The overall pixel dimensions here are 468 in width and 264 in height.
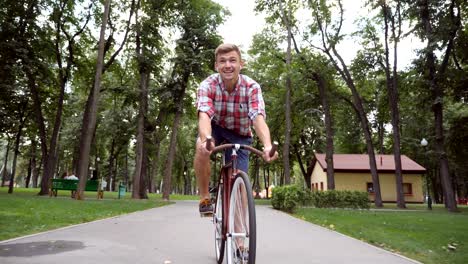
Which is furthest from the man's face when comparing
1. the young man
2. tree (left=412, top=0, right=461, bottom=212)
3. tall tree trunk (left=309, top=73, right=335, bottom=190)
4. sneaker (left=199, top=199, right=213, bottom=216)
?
tall tree trunk (left=309, top=73, right=335, bottom=190)

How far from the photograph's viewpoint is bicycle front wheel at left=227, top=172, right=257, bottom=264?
3.06 meters

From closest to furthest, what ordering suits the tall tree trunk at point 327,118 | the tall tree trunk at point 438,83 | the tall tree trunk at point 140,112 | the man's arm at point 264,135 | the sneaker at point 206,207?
1. the man's arm at point 264,135
2. the sneaker at point 206,207
3. the tall tree trunk at point 438,83
4. the tall tree trunk at point 140,112
5. the tall tree trunk at point 327,118

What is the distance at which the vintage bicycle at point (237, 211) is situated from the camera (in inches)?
120

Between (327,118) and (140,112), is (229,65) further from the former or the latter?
(327,118)

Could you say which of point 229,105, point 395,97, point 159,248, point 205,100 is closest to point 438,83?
point 395,97

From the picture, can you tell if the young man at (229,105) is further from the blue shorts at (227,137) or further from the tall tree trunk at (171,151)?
the tall tree trunk at (171,151)

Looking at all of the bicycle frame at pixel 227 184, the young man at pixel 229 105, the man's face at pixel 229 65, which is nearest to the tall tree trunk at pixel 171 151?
the young man at pixel 229 105

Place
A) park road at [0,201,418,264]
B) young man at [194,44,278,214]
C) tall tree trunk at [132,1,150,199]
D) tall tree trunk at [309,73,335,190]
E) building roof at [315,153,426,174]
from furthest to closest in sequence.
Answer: building roof at [315,153,426,174] → tall tree trunk at [309,73,335,190] → tall tree trunk at [132,1,150,199] → park road at [0,201,418,264] → young man at [194,44,278,214]

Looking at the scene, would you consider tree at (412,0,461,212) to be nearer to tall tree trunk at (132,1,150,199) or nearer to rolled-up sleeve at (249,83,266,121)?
tall tree trunk at (132,1,150,199)

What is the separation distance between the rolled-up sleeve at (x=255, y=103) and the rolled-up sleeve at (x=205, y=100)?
1.27ft

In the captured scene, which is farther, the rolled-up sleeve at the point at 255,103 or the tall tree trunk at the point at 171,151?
the tall tree trunk at the point at 171,151

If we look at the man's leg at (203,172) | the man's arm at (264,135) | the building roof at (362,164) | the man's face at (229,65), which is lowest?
the man's leg at (203,172)

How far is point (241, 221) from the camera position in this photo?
3359mm

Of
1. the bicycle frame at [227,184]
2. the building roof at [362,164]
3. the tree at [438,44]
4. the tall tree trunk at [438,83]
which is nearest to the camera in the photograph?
Result: the bicycle frame at [227,184]
